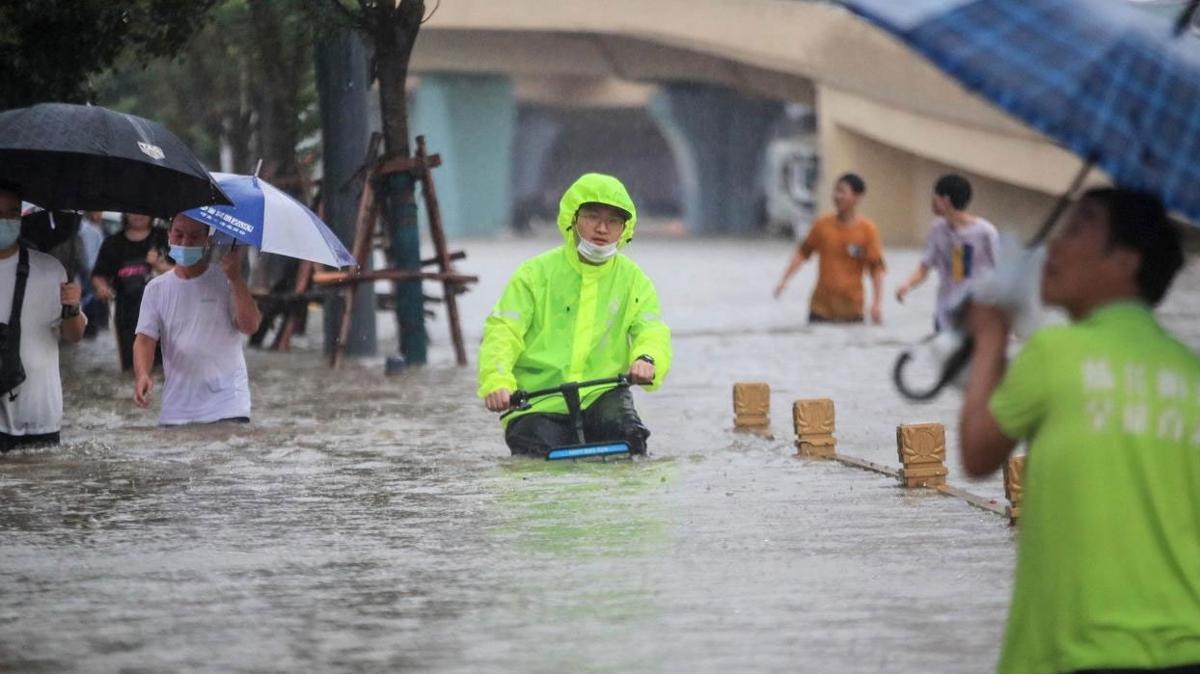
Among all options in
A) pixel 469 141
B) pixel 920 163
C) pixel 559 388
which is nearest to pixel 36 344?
pixel 559 388

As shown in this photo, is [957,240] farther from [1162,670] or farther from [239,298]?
[1162,670]

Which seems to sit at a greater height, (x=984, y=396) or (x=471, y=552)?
(x=984, y=396)

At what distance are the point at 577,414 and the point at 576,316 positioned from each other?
46 centimetres

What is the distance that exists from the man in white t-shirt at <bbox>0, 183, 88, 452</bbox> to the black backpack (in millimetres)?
11

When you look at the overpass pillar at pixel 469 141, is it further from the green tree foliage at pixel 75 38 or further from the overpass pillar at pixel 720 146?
the green tree foliage at pixel 75 38

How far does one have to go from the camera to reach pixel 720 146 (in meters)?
63.8

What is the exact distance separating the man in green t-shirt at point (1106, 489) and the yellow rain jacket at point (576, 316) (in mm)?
6243

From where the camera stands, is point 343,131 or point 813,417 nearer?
point 813,417

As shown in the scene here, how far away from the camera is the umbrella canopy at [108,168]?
36.1ft

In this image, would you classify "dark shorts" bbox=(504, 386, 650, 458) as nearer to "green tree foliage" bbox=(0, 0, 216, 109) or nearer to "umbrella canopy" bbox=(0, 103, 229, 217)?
"umbrella canopy" bbox=(0, 103, 229, 217)

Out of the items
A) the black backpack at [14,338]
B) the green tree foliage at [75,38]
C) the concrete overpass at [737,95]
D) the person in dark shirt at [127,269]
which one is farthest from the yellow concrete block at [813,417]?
the concrete overpass at [737,95]

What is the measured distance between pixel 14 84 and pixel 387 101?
12.5ft

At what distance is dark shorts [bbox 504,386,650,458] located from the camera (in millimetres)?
10992

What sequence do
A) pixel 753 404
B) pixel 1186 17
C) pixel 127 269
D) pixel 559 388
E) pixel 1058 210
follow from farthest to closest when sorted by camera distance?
pixel 127 269 < pixel 753 404 < pixel 559 388 < pixel 1186 17 < pixel 1058 210
